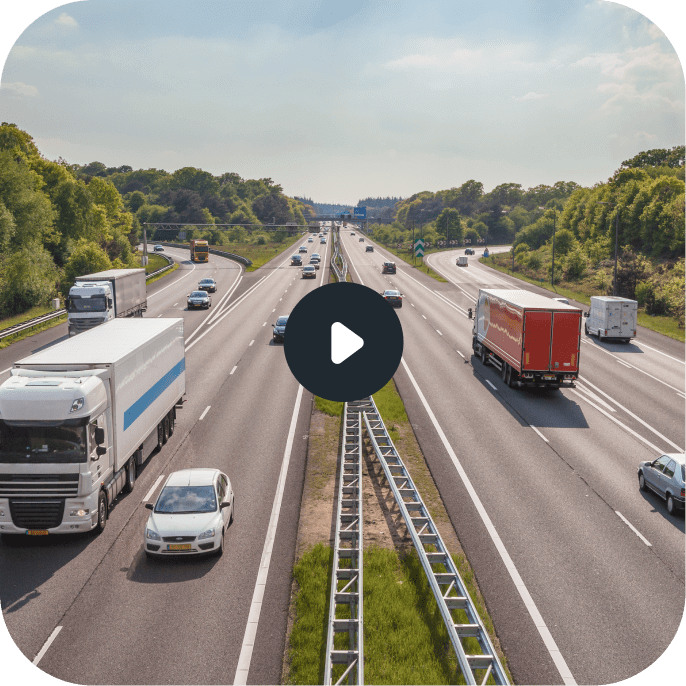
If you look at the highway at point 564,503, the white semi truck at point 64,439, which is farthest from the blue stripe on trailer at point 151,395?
the highway at point 564,503

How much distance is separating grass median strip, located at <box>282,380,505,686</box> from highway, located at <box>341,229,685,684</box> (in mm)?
965

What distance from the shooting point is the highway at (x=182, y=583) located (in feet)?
37.5

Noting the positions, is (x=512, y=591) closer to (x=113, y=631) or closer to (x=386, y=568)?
(x=386, y=568)

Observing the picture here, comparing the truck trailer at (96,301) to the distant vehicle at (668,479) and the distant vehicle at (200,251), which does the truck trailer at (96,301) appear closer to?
the distant vehicle at (668,479)

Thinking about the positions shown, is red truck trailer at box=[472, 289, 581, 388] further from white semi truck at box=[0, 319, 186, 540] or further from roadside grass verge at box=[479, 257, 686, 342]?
roadside grass verge at box=[479, 257, 686, 342]

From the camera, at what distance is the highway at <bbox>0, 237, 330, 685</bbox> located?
11438 millimetres

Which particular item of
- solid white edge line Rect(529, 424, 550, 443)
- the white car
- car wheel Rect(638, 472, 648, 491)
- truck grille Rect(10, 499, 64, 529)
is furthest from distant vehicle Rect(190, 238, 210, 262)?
truck grille Rect(10, 499, 64, 529)

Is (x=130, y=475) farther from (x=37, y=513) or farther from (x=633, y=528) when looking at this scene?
(x=633, y=528)

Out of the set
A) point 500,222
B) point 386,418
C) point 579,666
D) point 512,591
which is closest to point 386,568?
point 512,591

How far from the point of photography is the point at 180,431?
27.2 metres

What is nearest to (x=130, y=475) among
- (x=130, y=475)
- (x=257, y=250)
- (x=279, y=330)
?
(x=130, y=475)

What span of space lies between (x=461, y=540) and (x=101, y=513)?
9.83m

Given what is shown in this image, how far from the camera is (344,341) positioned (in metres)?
8.12

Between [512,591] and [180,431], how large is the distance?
647 inches
